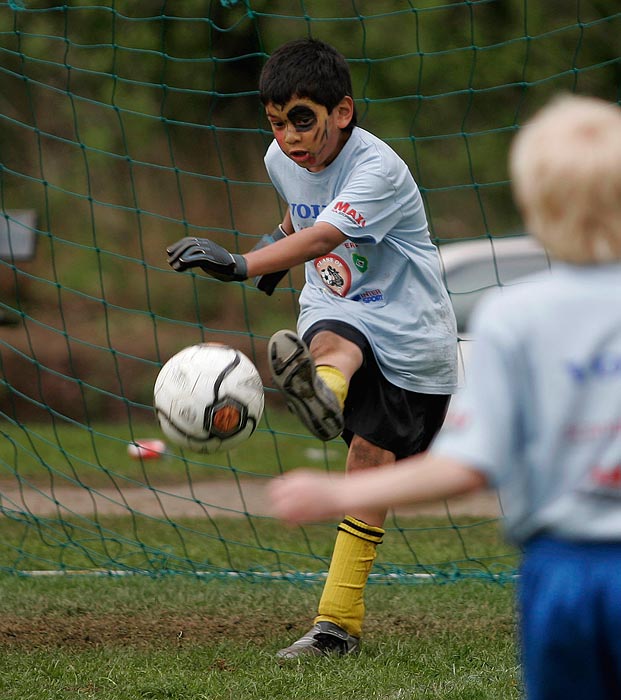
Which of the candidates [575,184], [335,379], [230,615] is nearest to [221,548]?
[230,615]

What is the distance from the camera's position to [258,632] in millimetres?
4102

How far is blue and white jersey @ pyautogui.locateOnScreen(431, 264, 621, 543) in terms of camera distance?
179 cm

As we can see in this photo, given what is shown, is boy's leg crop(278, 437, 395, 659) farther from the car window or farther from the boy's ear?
the car window

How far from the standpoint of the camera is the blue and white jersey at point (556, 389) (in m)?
1.79

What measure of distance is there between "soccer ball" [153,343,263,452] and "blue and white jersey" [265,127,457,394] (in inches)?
22.6

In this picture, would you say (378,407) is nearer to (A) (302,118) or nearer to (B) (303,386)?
(B) (303,386)

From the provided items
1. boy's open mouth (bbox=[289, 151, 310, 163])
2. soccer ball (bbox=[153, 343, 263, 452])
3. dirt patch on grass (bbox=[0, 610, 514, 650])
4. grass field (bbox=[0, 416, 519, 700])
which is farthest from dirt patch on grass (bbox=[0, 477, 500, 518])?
soccer ball (bbox=[153, 343, 263, 452])

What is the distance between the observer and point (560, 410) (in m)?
1.80

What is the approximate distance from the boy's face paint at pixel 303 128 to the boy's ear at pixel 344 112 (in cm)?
2

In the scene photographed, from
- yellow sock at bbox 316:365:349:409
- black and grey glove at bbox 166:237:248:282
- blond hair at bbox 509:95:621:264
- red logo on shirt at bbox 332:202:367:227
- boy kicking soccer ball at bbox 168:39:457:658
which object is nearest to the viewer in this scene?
blond hair at bbox 509:95:621:264

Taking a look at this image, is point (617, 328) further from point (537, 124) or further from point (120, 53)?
point (120, 53)

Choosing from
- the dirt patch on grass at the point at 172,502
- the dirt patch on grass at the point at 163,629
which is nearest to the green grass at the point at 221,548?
the dirt patch on grass at the point at 172,502

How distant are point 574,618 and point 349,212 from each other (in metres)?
1.98

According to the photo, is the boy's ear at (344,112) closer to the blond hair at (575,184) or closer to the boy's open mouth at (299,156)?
the boy's open mouth at (299,156)
